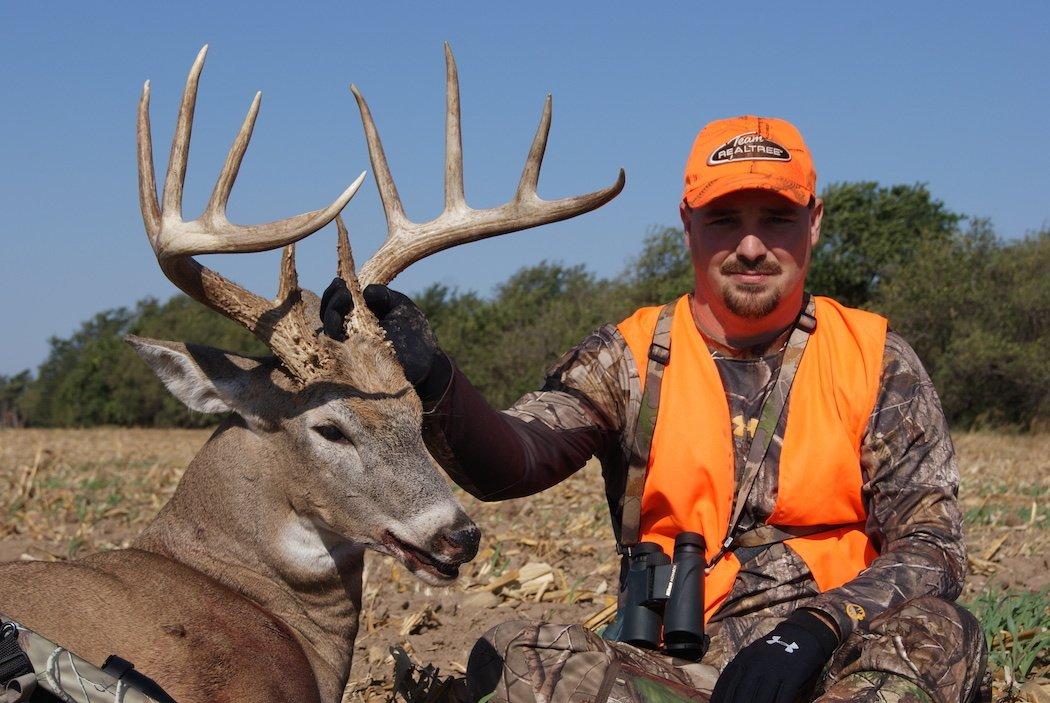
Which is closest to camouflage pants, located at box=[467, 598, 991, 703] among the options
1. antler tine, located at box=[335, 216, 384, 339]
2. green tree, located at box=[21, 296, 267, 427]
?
antler tine, located at box=[335, 216, 384, 339]

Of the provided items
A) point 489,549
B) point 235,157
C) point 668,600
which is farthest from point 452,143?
point 489,549

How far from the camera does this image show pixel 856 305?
38.6 metres

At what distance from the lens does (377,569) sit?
23.2 feet

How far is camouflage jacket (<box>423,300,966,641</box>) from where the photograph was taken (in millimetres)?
3609

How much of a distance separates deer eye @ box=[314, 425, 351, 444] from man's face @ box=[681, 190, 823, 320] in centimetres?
156

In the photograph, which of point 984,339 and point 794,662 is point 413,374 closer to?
point 794,662

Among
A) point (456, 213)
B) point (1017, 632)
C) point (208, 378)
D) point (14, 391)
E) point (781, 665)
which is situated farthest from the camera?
point (14, 391)

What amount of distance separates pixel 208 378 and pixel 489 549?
423 centimetres

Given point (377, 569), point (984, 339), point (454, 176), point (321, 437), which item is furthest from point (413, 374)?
point (984, 339)

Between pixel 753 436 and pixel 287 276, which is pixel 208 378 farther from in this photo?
pixel 753 436

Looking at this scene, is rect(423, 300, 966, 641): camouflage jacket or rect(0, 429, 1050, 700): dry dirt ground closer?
rect(423, 300, 966, 641): camouflage jacket

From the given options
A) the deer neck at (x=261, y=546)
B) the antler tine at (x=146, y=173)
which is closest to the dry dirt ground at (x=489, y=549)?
the deer neck at (x=261, y=546)

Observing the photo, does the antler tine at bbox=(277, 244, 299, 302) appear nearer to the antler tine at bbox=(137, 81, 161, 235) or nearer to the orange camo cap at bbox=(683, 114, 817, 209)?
the antler tine at bbox=(137, 81, 161, 235)

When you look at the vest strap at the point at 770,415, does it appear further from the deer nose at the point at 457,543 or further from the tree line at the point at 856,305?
the tree line at the point at 856,305
